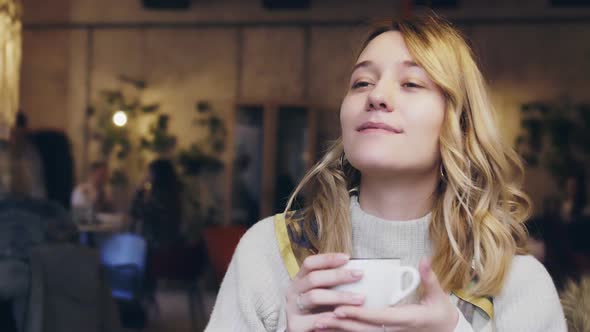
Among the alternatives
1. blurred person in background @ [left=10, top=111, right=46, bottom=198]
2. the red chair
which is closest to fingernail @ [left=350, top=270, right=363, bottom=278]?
blurred person in background @ [left=10, top=111, right=46, bottom=198]

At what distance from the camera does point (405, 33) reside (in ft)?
4.17

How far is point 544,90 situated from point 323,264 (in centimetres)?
798

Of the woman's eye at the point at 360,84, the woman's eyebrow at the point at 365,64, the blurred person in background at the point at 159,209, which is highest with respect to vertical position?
the woman's eyebrow at the point at 365,64

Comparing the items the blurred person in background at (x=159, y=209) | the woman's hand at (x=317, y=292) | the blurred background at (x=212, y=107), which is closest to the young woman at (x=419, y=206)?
the woman's hand at (x=317, y=292)

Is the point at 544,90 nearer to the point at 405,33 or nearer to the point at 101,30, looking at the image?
the point at 101,30

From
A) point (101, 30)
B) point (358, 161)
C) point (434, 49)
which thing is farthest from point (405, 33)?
point (101, 30)

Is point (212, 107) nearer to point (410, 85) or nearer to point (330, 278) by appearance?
point (410, 85)

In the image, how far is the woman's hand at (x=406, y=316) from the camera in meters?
0.93

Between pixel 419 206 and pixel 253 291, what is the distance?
332mm

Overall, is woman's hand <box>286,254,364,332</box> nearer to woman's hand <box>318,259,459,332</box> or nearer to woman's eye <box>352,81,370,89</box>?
woman's hand <box>318,259,459,332</box>

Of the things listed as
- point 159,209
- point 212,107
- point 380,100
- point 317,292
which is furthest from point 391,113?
point 212,107

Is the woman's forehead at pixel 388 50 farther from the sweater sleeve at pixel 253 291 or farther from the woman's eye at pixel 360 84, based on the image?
the sweater sleeve at pixel 253 291

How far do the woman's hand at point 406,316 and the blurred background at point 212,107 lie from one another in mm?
4452

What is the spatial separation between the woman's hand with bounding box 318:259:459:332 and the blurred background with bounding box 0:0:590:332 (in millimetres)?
4452
